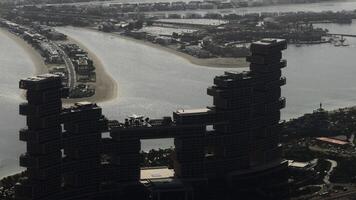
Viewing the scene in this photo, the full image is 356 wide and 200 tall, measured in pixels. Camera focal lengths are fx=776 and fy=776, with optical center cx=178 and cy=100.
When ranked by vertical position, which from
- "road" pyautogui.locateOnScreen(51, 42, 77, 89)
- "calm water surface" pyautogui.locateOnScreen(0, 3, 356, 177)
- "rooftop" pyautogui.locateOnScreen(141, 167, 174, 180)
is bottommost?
"rooftop" pyautogui.locateOnScreen(141, 167, 174, 180)

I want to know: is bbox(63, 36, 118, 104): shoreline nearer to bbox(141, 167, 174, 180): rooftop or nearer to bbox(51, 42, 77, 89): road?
bbox(51, 42, 77, 89): road

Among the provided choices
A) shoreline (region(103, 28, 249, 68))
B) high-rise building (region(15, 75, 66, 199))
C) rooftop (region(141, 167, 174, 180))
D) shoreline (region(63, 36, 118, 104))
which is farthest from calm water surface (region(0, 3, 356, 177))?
high-rise building (region(15, 75, 66, 199))

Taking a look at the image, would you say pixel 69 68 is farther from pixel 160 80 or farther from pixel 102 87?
pixel 160 80

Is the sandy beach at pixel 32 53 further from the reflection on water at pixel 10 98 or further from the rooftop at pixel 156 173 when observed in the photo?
the rooftop at pixel 156 173

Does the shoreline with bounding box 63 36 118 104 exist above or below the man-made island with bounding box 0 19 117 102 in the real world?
below

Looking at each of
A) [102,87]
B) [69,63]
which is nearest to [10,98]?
[102,87]

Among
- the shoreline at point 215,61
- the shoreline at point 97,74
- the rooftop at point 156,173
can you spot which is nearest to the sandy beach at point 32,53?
the shoreline at point 97,74

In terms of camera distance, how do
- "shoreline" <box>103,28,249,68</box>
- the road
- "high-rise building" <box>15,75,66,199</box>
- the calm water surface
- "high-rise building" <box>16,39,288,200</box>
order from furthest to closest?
"shoreline" <box>103,28,249,68</box> → the road → the calm water surface → "high-rise building" <box>16,39,288,200</box> → "high-rise building" <box>15,75,66,199</box>

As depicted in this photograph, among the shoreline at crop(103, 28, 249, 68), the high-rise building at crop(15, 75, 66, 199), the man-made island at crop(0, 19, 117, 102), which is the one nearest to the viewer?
the high-rise building at crop(15, 75, 66, 199)
